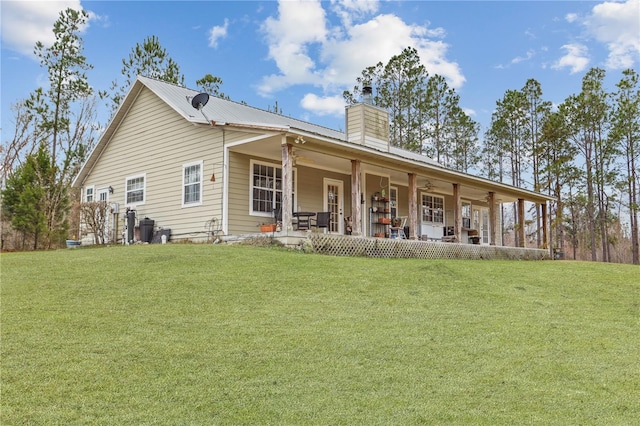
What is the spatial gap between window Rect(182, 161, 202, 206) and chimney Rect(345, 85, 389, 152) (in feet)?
15.4

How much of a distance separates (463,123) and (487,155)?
2805 millimetres

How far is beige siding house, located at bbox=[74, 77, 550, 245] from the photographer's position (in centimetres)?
1374

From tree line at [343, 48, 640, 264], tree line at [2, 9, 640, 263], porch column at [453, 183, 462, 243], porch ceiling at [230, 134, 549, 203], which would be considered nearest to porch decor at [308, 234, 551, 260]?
porch column at [453, 183, 462, 243]

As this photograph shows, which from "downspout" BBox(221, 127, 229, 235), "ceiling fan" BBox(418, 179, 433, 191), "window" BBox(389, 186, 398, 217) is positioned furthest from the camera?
"ceiling fan" BBox(418, 179, 433, 191)

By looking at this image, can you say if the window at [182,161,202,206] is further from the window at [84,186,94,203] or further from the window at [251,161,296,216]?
the window at [84,186,94,203]

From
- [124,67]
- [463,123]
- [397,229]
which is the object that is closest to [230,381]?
[397,229]

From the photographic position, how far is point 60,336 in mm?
5777

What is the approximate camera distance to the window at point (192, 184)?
1474 centimetres

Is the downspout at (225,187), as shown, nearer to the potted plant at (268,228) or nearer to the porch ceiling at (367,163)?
the porch ceiling at (367,163)

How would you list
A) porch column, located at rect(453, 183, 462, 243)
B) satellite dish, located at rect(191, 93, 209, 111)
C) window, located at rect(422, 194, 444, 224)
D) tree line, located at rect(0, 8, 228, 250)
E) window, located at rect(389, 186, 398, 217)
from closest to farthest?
satellite dish, located at rect(191, 93, 209, 111) < porch column, located at rect(453, 183, 462, 243) < window, located at rect(389, 186, 398, 217) < window, located at rect(422, 194, 444, 224) < tree line, located at rect(0, 8, 228, 250)

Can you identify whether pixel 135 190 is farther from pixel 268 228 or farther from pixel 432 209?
pixel 432 209

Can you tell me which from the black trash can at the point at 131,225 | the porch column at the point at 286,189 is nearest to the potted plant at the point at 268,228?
the porch column at the point at 286,189

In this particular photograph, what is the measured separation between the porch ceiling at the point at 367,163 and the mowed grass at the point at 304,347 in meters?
4.56

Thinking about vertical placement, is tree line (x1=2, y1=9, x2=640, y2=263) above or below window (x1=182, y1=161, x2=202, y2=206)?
above
